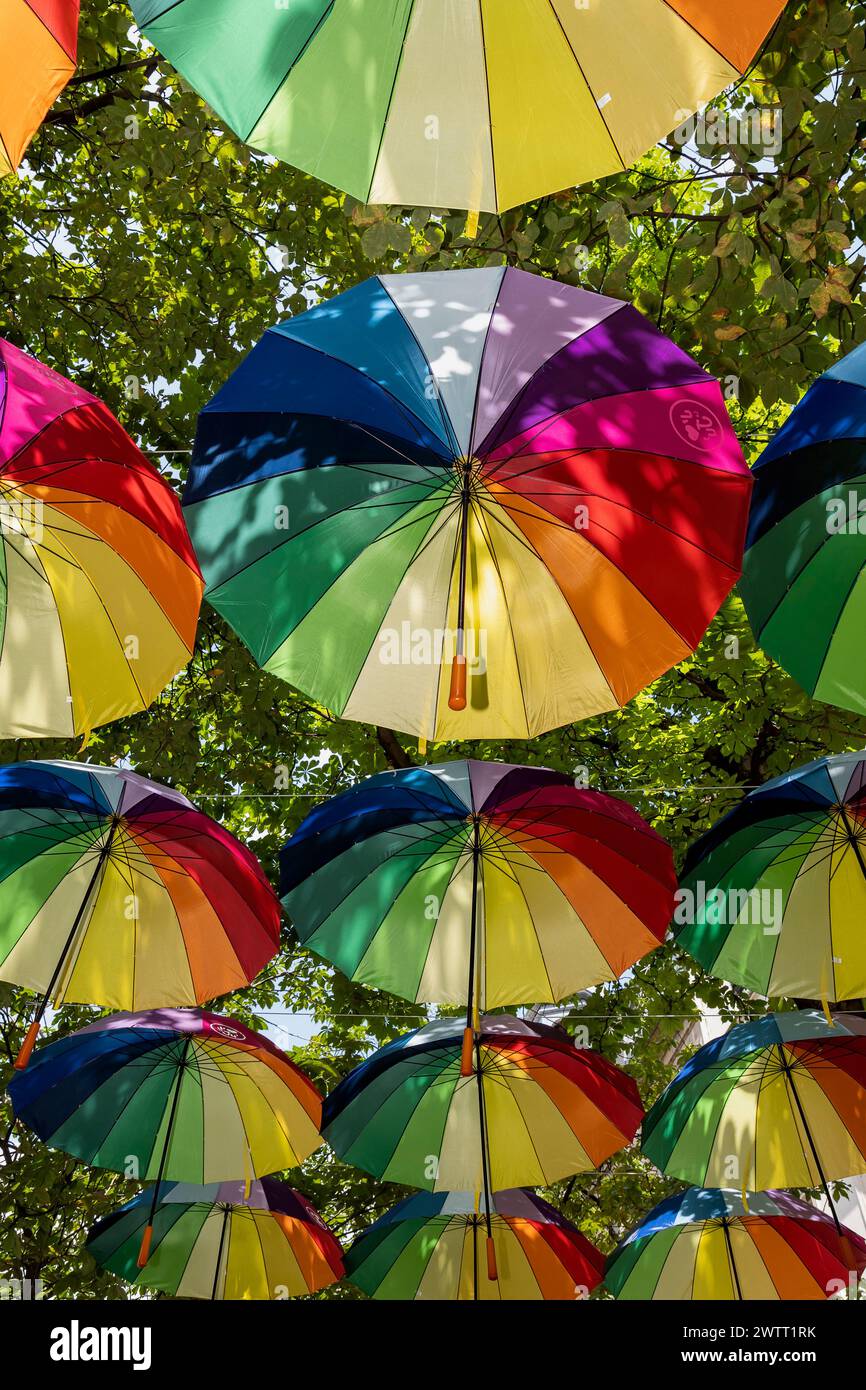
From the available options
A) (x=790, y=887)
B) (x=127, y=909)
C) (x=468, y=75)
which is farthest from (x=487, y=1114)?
(x=468, y=75)

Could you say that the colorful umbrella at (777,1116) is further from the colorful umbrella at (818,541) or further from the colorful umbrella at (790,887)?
the colorful umbrella at (818,541)

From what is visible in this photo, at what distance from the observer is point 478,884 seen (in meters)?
6.62

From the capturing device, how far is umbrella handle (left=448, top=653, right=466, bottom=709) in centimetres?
428

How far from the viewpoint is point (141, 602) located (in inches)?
190

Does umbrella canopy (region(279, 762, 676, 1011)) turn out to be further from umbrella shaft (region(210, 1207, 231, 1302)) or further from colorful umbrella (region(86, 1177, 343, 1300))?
umbrella shaft (region(210, 1207, 231, 1302))

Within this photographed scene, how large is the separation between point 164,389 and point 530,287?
5.90 meters

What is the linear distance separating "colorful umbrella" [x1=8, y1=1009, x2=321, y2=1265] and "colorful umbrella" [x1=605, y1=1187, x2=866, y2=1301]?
2.76 m

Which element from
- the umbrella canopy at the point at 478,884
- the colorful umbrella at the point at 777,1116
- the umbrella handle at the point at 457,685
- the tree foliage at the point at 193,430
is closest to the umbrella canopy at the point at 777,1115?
the colorful umbrella at the point at 777,1116

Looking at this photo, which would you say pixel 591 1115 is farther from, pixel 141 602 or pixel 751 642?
pixel 141 602

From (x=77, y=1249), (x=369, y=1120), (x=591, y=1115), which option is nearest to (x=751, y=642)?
(x=591, y=1115)

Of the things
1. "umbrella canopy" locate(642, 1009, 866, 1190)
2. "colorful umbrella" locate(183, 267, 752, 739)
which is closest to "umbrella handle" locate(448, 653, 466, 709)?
"colorful umbrella" locate(183, 267, 752, 739)

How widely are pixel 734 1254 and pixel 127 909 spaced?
5002 millimetres

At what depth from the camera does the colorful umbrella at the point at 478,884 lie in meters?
6.35

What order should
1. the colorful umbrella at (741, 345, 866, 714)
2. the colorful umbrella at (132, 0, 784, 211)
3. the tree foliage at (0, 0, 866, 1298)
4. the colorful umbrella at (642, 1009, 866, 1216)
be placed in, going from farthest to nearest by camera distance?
the tree foliage at (0, 0, 866, 1298) → the colorful umbrella at (642, 1009, 866, 1216) → the colorful umbrella at (741, 345, 866, 714) → the colorful umbrella at (132, 0, 784, 211)
